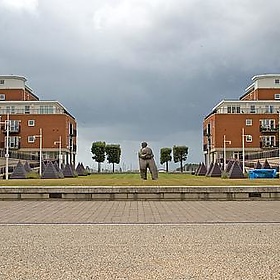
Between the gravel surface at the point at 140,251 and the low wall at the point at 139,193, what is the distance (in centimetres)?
700

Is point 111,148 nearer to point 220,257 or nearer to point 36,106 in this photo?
point 36,106

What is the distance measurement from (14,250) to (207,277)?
389 cm

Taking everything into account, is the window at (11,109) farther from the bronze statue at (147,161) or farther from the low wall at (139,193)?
the low wall at (139,193)

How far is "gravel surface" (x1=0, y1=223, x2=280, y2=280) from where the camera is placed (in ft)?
24.3

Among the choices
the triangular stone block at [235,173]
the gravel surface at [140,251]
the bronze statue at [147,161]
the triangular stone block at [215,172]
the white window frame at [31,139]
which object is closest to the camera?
the gravel surface at [140,251]

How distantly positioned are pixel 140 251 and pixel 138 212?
22.8 ft

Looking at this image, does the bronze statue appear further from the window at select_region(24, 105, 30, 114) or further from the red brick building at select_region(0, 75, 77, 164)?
the window at select_region(24, 105, 30, 114)

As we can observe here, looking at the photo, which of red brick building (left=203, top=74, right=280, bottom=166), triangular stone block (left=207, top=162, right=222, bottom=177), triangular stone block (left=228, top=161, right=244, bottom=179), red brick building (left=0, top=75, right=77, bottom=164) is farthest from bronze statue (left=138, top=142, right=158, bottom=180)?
red brick building (left=0, top=75, right=77, bottom=164)

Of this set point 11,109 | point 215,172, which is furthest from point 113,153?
point 215,172

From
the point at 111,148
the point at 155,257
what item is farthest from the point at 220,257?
the point at 111,148

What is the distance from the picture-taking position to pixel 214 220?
14086mm

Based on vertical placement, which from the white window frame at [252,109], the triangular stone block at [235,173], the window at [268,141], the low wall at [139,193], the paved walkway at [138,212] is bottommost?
the paved walkway at [138,212]

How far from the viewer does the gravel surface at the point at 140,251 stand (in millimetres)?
7395

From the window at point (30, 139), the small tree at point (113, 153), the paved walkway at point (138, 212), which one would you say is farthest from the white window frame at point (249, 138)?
the paved walkway at point (138, 212)
